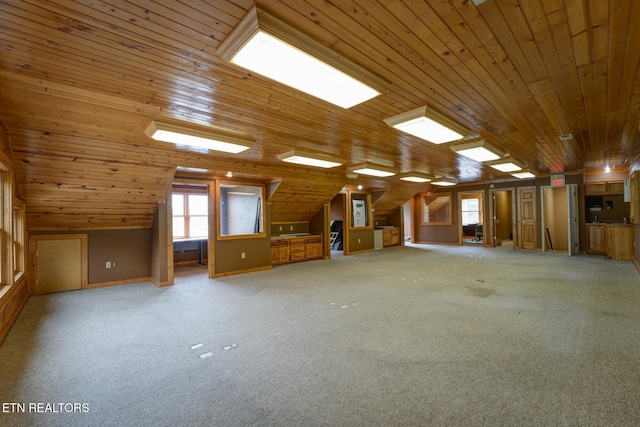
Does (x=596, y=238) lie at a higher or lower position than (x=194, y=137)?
lower

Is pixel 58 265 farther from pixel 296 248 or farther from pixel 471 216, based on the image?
pixel 471 216

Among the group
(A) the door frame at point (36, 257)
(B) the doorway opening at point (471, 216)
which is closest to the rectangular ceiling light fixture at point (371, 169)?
(A) the door frame at point (36, 257)

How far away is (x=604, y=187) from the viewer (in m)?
8.19

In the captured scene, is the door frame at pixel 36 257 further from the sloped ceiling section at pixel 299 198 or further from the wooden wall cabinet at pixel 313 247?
the wooden wall cabinet at pixel 313 247

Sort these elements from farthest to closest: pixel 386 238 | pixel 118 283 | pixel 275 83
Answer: pixel 386 238 → pixel 118 283 → pixel 275 83

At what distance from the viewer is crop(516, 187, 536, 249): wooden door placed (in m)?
9.44

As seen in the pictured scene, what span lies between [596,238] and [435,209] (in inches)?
197

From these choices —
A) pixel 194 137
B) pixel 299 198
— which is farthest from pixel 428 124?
pixel 299 198

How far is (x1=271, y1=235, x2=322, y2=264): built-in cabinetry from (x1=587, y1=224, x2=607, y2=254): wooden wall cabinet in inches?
302

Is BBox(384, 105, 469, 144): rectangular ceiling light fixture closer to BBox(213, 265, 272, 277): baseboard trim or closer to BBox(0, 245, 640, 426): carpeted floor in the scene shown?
BBox(0, 245, 640, 426): carpeted floor

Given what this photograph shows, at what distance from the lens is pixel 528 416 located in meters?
1.81

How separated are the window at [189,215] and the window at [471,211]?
11.1 metres

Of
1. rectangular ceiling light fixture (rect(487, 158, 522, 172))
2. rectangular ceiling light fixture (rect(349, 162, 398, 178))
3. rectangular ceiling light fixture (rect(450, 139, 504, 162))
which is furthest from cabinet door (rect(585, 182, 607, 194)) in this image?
rectangular ceiling light fixture (rect(349, 162, 398, 178))

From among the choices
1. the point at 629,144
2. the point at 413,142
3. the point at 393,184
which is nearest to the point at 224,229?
the point at 413,142
